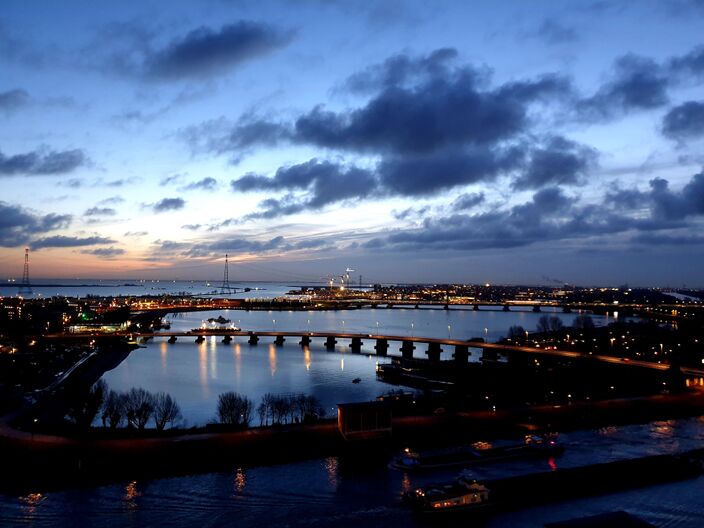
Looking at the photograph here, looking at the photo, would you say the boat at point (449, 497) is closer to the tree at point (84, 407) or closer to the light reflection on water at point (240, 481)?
the light reflection on water at point (240, 481)

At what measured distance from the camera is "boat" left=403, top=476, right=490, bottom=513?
3.70 m

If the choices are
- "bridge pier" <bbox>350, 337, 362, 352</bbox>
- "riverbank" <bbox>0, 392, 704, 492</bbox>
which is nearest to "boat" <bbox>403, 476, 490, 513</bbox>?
"riverbank" <bbox>0, 392, 704, 492</bbox>

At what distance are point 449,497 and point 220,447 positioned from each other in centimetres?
197

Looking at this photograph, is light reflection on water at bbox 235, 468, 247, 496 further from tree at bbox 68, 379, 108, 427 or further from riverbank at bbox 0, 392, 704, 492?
tree at bbox 68, 379, 108, 427

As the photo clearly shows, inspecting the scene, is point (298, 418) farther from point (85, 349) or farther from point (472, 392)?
point (85, 349)

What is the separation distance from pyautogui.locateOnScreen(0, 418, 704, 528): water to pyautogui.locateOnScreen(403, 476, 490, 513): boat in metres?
0.08

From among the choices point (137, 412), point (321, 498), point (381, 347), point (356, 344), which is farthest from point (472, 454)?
point (356, 344)

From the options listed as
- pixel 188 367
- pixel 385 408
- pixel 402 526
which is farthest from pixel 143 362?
pixel 402 526

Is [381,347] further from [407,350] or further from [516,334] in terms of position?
[516,334]

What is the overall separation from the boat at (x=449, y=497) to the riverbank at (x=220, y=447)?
0.90 m

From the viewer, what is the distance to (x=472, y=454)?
185 inches

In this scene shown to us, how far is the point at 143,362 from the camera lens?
12.0m

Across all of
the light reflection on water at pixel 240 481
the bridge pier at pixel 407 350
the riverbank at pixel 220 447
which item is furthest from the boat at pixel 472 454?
the bridge pier at pixel 407 350

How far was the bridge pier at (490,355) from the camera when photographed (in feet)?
39.9
